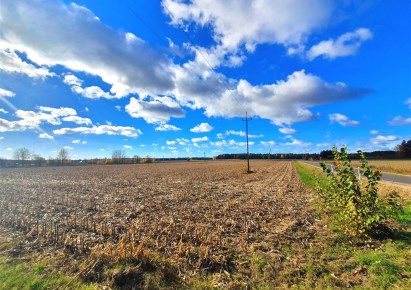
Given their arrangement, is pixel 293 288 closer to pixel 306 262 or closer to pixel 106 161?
pixel 306 262

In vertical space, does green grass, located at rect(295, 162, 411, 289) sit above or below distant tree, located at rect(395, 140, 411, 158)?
below

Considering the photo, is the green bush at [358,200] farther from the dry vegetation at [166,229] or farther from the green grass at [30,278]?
the green grass at [30,278]

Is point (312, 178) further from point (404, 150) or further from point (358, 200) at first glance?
point (404, 150)

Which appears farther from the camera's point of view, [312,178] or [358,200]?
[312,178]

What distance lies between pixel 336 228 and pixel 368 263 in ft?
12.6

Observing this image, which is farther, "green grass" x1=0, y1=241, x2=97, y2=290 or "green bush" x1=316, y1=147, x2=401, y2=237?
"green bush" x1=316, y1=147, x2=401, y2=237

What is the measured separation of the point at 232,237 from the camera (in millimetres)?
11047

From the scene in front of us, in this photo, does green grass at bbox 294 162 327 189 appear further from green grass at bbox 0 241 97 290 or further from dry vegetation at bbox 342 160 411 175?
green grass at bbox 0 241 97 290

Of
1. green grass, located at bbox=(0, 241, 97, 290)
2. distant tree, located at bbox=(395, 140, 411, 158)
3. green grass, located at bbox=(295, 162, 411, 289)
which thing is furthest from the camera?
distant tree, located at bbox=(395, 140, 411, 158)

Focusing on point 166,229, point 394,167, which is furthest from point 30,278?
point 394,167

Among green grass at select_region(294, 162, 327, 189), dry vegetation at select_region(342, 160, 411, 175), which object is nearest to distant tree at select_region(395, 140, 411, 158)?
dry vegetation at select_region(342, 160, 411, 175)

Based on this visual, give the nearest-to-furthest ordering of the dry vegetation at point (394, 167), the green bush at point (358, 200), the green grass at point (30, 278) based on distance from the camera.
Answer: the green grass at point (30, 278)
the green bush at point (358, 200)
the dry vegetation at point (394, 167)

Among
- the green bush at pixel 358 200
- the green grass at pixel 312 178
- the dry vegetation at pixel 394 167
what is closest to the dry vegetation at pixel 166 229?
the green bush at pixel 358 200

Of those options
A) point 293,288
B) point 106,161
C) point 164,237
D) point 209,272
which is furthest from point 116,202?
point 106,161
